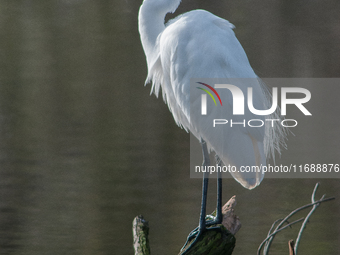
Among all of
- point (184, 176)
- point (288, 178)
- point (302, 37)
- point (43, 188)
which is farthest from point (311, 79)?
point (43, 188)

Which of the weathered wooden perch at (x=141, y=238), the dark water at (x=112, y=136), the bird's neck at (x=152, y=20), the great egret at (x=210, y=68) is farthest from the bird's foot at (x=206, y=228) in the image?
→ the dark water at (x=112, y=136)

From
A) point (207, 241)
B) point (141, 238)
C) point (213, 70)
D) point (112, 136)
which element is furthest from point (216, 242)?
point (112, 136)

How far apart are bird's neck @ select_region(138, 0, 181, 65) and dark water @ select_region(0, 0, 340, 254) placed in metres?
1.54

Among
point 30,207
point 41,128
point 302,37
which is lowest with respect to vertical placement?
point 30,207

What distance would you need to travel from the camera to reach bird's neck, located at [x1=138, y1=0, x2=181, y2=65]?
241cm

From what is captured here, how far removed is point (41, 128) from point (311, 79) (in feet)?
11.6

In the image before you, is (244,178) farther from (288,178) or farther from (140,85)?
(140,85)

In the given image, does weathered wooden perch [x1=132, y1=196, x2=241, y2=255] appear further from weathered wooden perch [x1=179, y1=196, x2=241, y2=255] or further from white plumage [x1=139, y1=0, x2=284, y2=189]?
white plumage [x1=139, y1=0, x2=284, y2=189]

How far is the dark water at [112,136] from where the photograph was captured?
3.69 meters

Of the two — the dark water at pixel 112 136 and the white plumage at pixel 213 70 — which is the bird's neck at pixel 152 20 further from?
the dark water at pixel 112 136

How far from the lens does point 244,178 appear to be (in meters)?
2.22

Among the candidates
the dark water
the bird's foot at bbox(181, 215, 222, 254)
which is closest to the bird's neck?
the bird's foot at bbox(181, 215, 222, 254)

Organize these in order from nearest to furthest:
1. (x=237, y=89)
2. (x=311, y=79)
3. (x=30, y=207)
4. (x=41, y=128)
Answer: (x=237, y=89)
(x=30, y=207)
(x=41, y=128)
(x=311, y=79)

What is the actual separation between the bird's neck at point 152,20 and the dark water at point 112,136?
60.8 inches
